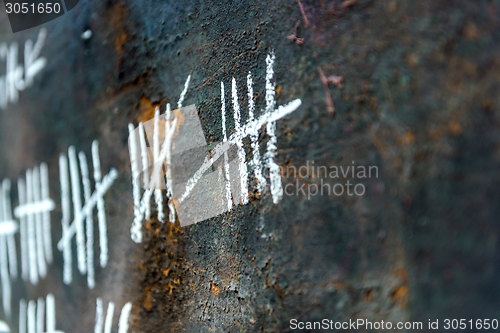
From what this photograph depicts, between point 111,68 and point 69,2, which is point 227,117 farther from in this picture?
point 69,2

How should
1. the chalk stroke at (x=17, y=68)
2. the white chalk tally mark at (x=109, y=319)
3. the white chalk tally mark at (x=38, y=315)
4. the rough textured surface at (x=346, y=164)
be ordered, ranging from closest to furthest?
the rough textured surface at (x=346, y=164) < the white chalk tally mark at (x=109, y=319) < the white chalk tally mark at (x=38, y=315) < the chalk stroke at (x=17, y=68)

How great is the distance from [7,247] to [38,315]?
43 cm

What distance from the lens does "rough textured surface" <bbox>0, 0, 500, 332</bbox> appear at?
81 cm

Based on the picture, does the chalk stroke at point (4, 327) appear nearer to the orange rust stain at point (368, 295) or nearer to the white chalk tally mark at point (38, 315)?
the white chalk tally mark at point (38, 315)

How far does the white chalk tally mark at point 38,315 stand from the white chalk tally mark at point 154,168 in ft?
2.44

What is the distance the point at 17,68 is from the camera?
2.20 meters

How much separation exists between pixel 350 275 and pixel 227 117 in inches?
22.3

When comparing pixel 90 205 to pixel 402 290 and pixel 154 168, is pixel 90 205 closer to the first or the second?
pixel 154 168

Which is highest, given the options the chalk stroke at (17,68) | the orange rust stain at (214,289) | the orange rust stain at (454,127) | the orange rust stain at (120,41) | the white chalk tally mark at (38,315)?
the chalk stroke at (17,68)

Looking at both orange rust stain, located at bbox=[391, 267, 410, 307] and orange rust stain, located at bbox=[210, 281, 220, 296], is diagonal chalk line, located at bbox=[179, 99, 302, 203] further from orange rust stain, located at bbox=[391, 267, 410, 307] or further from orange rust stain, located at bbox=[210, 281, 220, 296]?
orange rust stain, located at bbox=[391, 267, 410, 307]

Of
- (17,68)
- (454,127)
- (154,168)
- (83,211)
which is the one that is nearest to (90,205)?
(83,211)

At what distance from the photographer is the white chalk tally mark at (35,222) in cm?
195

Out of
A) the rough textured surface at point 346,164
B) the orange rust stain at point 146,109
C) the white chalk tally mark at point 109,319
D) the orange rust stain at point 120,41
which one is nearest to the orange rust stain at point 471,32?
the rough textured surface at point 346,164

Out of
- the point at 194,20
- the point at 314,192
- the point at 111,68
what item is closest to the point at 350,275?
the point at 314,192
